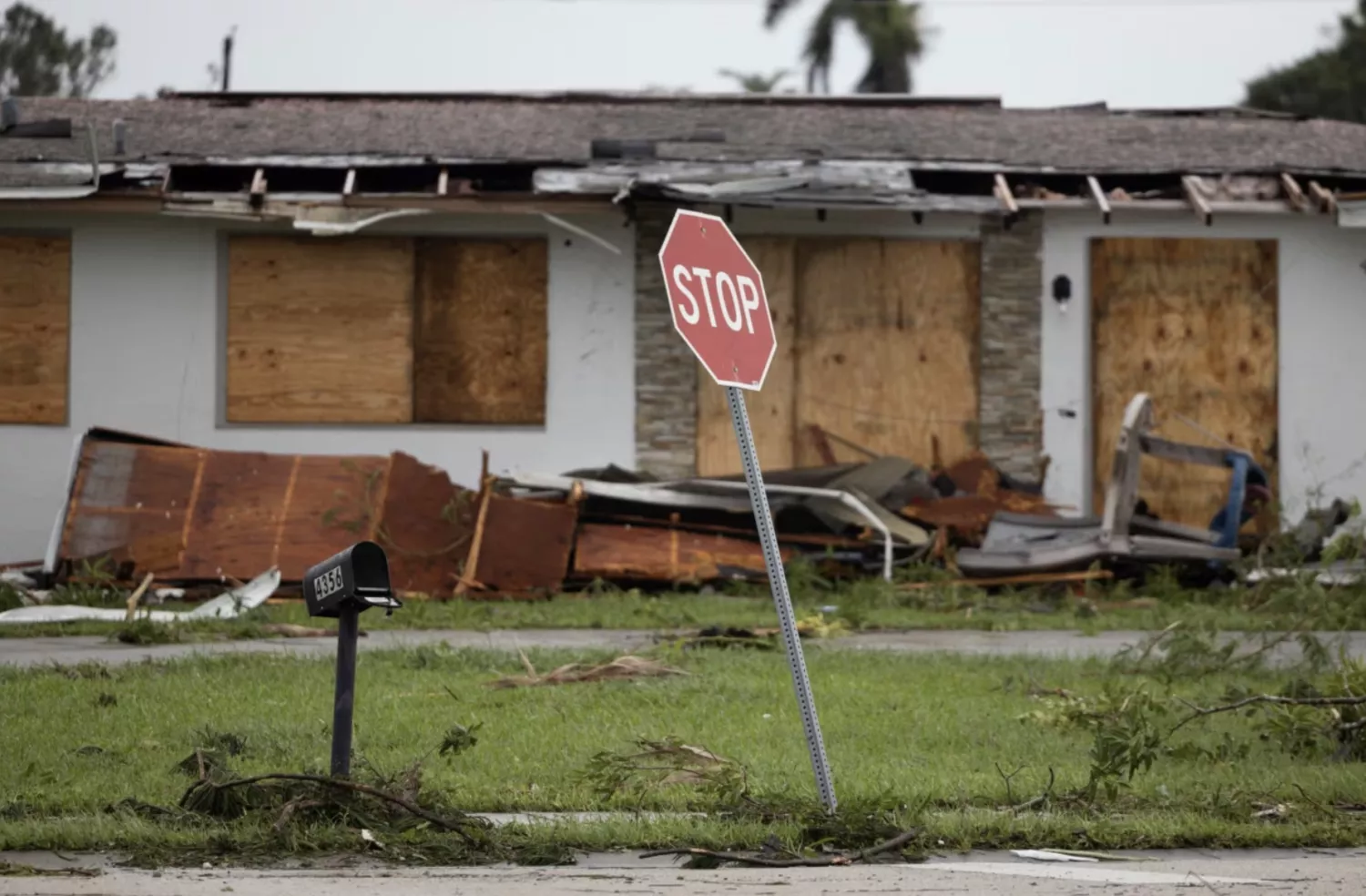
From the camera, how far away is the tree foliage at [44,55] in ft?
172

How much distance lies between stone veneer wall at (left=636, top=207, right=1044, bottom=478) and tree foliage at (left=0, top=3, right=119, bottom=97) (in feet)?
127

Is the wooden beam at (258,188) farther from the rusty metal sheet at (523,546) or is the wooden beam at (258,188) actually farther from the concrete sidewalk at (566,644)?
the concrete sidewalk at (566,644)

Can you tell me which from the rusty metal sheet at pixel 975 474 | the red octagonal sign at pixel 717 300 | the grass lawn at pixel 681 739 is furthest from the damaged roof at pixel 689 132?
the red octagonal sign at pixel 717 300

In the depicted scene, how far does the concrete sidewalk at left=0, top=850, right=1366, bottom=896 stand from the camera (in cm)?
600

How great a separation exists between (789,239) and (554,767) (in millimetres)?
10554

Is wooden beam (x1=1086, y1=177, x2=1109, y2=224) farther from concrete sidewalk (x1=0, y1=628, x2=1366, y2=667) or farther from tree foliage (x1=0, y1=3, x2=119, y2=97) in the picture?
tree foliage (x1=0, y1=3, x2=119, y2=97)

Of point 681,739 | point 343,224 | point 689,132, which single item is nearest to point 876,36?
point 689,132

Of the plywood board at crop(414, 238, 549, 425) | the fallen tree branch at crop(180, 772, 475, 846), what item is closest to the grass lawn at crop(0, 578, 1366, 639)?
the plywood board at crop(414, 238, 549, 425)

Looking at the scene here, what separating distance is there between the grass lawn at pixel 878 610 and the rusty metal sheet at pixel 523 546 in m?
0.32

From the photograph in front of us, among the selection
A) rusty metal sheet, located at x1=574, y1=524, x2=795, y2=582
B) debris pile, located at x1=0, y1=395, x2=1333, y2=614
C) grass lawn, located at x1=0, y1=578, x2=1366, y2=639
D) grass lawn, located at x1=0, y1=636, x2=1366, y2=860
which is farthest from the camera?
rusty metal sheet, located at x1=574, y1=524, x2=795, y2=582

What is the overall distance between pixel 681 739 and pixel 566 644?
13.7 ft

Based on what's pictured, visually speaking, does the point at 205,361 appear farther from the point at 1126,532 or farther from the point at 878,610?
the point at 1126,532

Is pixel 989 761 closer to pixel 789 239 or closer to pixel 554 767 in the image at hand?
pixel 554 767

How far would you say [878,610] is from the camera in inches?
591
